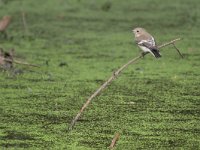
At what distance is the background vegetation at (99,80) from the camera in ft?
13.5

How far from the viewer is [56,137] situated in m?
4.07

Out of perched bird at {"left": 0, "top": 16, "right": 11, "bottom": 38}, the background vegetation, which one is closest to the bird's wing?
the background vegetation

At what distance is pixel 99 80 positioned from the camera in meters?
5.65

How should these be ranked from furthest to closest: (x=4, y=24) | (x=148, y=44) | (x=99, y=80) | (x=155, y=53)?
(x=4, y=24) → (x=99, y=80) → (x=148, y=44) → (x=155, y=53)

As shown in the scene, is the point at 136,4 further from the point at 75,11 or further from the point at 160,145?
the point at 160,145

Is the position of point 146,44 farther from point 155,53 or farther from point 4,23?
point 4,23

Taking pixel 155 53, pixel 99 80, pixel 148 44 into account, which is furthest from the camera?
pixel 99 80

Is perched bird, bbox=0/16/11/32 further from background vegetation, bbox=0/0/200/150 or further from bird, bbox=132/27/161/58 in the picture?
bird, bbox=132/27/161/58

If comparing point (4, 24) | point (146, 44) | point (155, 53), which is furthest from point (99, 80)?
point (4, 24)

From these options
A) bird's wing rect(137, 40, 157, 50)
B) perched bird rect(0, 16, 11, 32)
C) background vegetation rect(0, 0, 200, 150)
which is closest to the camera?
background vegetation rect(0, 0, 200, 150)

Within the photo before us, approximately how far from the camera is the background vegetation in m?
4.12

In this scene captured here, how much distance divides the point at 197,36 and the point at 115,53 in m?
1.07

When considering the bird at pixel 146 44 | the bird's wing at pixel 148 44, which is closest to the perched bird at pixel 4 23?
the bird at pixel 146 44

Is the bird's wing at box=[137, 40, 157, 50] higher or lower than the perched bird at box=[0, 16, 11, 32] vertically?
lower
